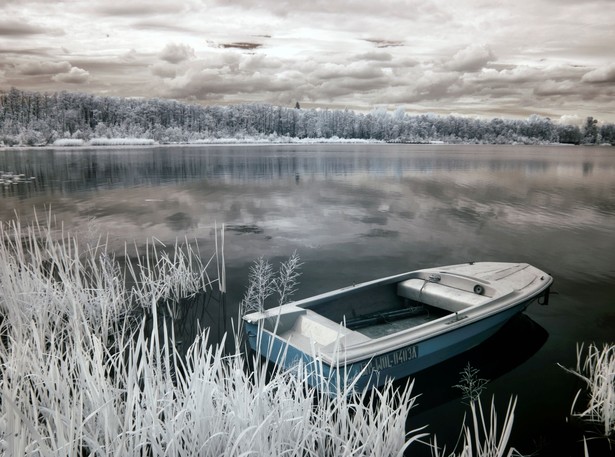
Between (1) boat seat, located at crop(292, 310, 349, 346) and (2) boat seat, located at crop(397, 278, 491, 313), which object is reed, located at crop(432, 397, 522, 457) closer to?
(1) boat seat, located at crop(292, 310, 349, 346)

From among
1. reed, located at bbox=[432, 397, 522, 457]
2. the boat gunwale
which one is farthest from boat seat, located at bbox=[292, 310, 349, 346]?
reed, located at bbox=[432, 397, 522, 457]

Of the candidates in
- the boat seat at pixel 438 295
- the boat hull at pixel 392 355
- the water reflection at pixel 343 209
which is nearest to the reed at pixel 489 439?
the boat hull at pixel 392 355

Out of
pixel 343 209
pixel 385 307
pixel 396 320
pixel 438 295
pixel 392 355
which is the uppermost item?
pixel 343 209

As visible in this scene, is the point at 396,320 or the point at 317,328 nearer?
the point at 317,328

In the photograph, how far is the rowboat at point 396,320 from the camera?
6559 millimetres

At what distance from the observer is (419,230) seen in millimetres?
19516

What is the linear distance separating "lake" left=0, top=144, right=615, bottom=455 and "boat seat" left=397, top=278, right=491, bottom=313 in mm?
886

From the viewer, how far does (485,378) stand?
7898 mm

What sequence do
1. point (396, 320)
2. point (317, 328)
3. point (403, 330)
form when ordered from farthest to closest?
point (396, 320) → point (403, 330) → point (317, 328)

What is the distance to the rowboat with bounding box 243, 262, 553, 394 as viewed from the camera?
656 centimetres

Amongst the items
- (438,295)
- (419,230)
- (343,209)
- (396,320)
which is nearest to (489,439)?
(396,320)

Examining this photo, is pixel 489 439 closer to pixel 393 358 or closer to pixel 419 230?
pixel 393 358

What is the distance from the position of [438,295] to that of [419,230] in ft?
34.3

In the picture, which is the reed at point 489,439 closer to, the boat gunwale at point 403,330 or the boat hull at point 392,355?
the boat hull at point 392,355
